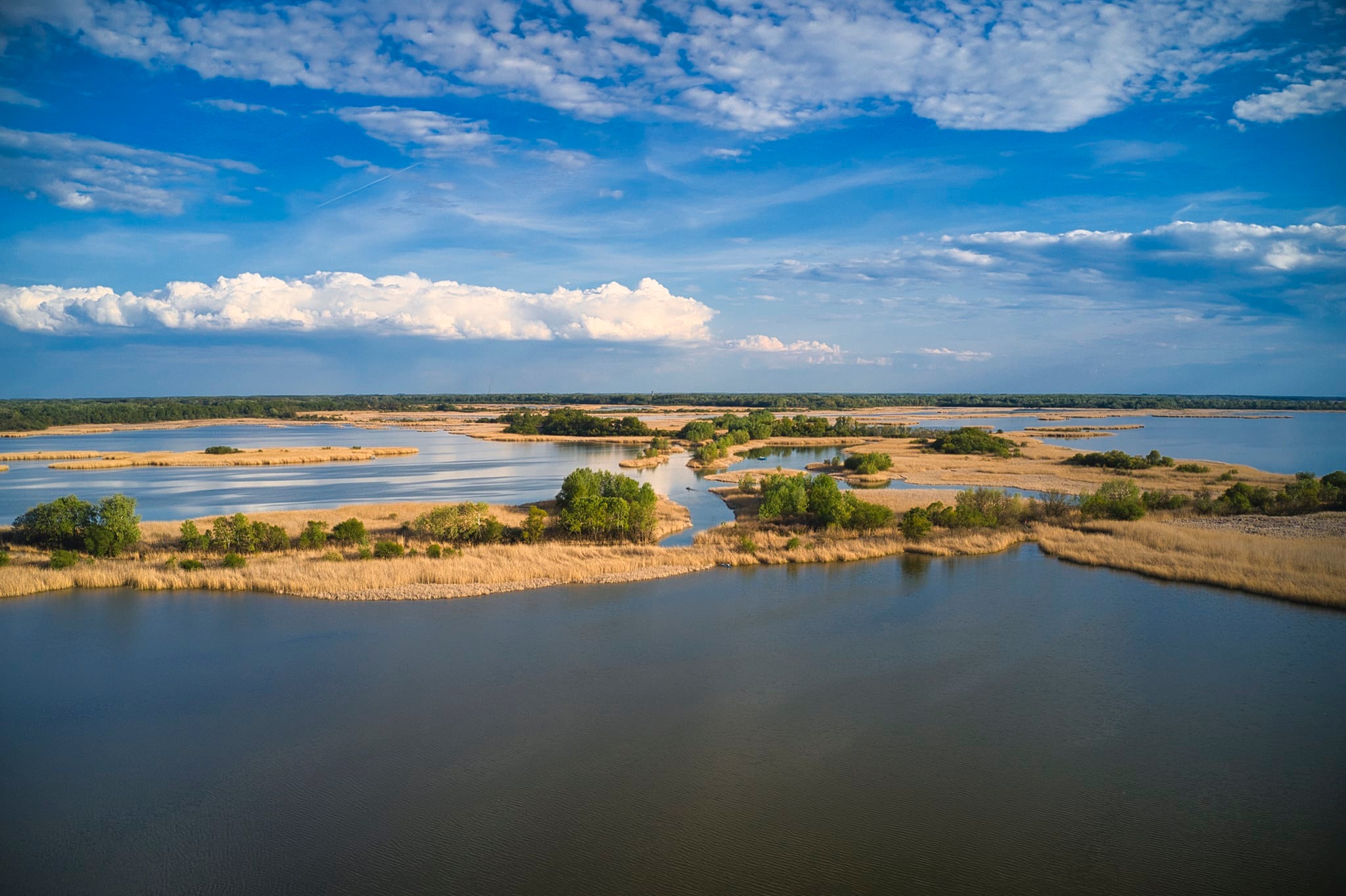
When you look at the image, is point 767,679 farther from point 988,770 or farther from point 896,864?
point 896,864

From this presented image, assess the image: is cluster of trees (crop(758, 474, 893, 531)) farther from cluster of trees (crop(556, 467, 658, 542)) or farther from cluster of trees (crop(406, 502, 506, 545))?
cluster of trees (crop(406, 502, 506, 545))

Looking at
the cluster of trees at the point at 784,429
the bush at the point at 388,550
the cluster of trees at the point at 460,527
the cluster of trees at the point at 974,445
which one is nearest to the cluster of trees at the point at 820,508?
the cluster of trees at the point at 460,527

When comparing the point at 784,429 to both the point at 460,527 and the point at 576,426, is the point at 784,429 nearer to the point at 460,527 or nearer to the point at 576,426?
the point at 576,426

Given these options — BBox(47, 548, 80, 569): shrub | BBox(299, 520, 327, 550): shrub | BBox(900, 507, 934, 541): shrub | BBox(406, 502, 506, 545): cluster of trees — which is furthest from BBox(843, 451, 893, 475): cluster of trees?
BBox(47, 548, 80, 569): shrub

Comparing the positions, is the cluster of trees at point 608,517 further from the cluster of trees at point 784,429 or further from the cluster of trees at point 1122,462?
the cluster of trees at point 784,429

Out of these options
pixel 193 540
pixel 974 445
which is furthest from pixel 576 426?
pixel 193 540

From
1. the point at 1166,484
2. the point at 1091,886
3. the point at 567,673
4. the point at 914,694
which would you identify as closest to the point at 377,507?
the point at 567,673
